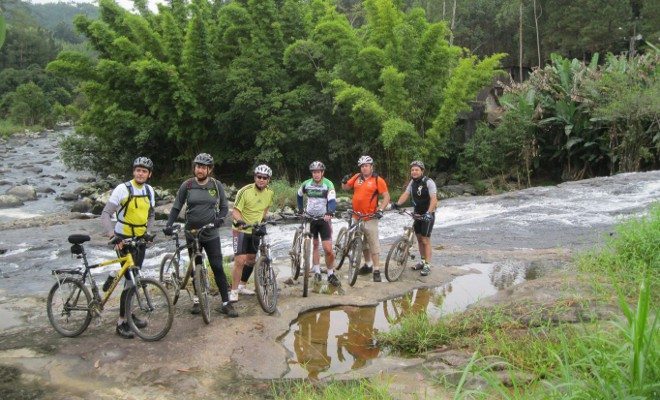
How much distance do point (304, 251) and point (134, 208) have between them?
2.11 m

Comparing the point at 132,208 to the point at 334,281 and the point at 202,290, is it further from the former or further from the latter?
the point at 334,281

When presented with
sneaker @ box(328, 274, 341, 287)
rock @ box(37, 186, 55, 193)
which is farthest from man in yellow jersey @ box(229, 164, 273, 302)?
rock @ box(37, 186, 55, 193)

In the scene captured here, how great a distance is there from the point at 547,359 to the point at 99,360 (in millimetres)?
3742

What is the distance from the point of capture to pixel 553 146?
802 inches

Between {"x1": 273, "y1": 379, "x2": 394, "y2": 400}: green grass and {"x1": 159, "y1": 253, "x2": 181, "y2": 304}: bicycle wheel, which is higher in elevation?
{"x1": 159, "y1": 253, "x2": 181, "y2": 304}: bicycle wheel

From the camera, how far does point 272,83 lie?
69.3 ft

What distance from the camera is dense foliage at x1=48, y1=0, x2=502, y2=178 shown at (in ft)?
63.1

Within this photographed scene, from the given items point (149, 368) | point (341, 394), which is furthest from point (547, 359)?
point (149, 368)

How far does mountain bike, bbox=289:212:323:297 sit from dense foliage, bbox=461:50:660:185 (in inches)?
540

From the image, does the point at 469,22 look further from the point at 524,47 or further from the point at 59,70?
the point at 59,70

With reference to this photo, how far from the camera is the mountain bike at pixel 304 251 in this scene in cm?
671

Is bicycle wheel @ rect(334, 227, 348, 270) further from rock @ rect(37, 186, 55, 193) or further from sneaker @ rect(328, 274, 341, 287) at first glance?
rock @ rect(37, 186, 55, 193)

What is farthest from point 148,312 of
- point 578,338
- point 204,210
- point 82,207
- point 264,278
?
point 82,207

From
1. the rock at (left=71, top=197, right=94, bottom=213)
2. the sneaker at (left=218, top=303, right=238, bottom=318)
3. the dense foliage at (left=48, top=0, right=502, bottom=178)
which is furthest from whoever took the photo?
the dense foliage at (left=48, top=0, right=502, bottom=178)
